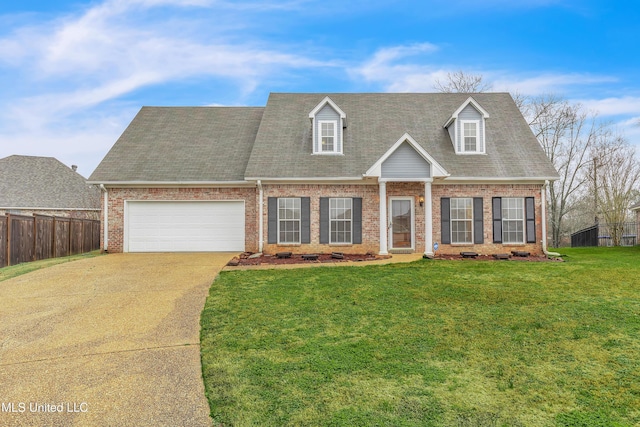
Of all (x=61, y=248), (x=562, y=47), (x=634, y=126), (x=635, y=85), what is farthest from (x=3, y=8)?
(x=634, y=126)

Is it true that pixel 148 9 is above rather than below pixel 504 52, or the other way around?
below

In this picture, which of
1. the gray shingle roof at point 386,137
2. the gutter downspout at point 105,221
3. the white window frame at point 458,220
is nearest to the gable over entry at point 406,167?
the gray shingle roof at point 386,137

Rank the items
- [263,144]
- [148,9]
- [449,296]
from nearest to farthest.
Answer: [449,296], [148,9], [263,144]

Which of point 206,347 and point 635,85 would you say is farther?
point 635,85

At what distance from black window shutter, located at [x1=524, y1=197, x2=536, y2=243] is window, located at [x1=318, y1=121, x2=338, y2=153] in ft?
24.8

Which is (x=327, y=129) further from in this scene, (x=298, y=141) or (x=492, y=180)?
(x=492, y=180)

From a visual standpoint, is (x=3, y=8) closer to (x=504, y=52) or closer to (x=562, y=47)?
(x=504, y=52)

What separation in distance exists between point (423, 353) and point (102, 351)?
4114 mm

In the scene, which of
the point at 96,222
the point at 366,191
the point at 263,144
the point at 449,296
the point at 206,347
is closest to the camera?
the point at 206,347

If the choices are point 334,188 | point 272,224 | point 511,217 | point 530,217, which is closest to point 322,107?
point 334,188

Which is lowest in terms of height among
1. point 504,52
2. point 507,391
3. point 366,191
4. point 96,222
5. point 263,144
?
point 507,391

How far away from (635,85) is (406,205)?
19.2m

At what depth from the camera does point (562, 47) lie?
18203 millimetres

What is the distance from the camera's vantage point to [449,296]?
7.09 metres
